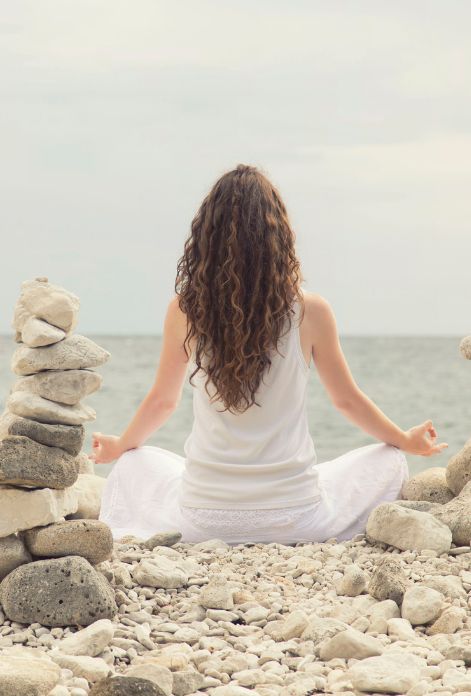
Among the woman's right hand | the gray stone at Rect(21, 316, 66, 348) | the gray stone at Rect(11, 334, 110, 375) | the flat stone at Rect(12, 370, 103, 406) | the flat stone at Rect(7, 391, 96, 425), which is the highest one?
the gray stone at Rect(21, 316, 66, 348)

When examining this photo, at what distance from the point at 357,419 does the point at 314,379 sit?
2552cm

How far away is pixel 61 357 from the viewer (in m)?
4.67

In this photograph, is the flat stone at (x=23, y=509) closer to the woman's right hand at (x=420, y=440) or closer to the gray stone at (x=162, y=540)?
the gray stone at (x=162, y=540)

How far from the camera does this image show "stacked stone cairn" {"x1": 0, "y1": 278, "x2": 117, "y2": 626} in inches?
162

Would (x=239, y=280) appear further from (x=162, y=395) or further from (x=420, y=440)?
(x=420, y=440)

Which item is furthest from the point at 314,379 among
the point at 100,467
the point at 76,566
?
the point at 76,566

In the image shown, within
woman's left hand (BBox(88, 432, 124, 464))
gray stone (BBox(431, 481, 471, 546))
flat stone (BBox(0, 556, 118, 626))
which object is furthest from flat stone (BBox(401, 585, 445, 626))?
woman's left hand (BBox(88, 432, 124, 464))

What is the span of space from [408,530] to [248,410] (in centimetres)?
107

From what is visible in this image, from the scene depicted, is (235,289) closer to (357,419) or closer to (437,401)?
(357,419)

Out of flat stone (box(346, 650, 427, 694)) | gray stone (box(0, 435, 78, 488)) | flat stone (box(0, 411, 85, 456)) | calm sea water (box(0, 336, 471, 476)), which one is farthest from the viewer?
calm sea water (box(0, 336, 471, 476))

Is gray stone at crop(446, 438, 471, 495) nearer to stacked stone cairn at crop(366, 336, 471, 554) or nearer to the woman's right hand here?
stacked stone cairn at crop(366, 336, 471, 554)

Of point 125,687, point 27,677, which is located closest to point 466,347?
point 125,687

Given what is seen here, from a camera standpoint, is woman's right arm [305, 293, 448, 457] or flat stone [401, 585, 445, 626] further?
woman's right arm [305, 293, 448, 457]

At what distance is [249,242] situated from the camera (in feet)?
16.6
